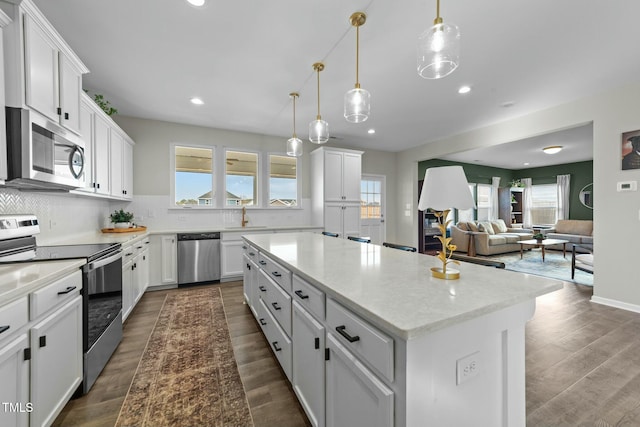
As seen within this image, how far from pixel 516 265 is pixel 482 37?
505cm

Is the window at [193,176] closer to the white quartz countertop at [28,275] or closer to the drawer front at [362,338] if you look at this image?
the white quartz countertop at [28,275]

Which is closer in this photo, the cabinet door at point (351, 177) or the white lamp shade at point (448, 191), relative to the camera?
the white lamp shade at point (448, 191)

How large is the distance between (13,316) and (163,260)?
3012 millimetres

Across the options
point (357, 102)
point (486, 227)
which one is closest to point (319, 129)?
point (357, 102)

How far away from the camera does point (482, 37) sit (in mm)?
2301

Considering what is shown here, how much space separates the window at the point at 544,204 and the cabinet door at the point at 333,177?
8137 millimetres

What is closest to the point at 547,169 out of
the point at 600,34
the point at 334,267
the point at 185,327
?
the point at 600,34

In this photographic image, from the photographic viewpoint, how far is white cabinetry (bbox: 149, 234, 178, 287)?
387cm

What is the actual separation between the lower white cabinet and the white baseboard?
5.41 metres

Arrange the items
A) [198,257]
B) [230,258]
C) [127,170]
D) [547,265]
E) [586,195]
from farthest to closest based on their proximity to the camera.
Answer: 1. [586,195]
2. [547,265]
3. [230,258]
4. [198,257]
5. [127,170]

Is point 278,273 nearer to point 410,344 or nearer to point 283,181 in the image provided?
point 410,344

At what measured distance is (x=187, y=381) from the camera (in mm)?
1822

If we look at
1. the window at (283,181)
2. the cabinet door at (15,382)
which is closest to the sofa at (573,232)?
the window at (283,181)

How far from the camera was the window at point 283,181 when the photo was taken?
5309 millimetres
